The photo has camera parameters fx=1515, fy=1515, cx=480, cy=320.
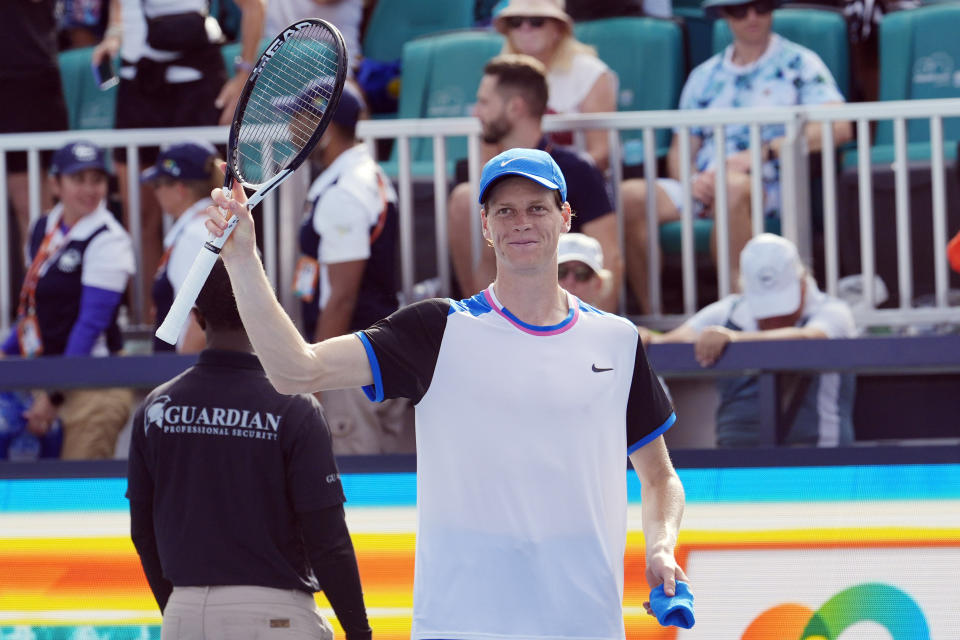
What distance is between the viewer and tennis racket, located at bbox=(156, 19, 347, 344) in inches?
119

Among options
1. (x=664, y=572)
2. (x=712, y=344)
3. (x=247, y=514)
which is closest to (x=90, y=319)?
(x=712, y=344)

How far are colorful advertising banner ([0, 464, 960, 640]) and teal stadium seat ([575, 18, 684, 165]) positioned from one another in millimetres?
3322

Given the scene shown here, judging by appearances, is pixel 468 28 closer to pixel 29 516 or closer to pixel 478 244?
pixel 478 244

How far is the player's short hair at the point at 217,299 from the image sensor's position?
355 cm

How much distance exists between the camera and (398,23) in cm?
852

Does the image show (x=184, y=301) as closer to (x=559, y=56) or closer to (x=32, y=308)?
(x=32, y=308)

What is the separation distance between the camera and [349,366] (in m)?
2.83

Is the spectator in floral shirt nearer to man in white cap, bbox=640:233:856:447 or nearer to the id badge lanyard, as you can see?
man in white cap, bbox=640:233:856:447

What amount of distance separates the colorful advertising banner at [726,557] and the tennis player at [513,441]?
4.25 feet

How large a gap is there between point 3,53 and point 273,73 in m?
4.65

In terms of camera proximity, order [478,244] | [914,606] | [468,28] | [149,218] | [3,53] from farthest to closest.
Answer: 1. [468,28]
2. [3,53]
3. [149,218]
4. [478,244]
5. [914,606]

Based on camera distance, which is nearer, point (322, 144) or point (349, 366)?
point (349, 366)

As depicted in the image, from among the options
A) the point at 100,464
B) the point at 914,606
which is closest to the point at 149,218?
the point at 100,464

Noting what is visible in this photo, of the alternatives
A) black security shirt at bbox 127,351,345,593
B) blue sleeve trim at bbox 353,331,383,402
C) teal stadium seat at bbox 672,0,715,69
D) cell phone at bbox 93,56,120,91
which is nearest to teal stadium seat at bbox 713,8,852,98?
teal stadium seat at bbox 672,0,715,69
